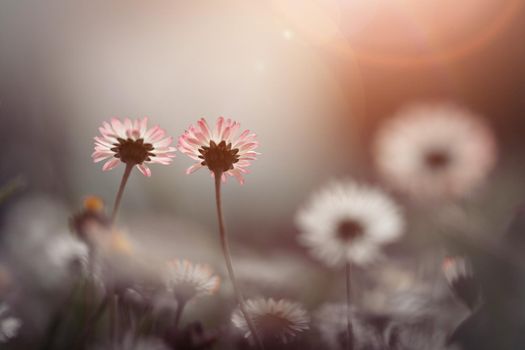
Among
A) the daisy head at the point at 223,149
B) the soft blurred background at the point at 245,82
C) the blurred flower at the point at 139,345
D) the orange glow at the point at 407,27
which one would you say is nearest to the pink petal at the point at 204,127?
the daisy head at the point at 223,149

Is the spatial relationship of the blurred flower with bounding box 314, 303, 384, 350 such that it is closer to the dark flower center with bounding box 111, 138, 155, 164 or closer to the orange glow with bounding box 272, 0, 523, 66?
the dark flower center with bounding box 111, 138, 155, 164

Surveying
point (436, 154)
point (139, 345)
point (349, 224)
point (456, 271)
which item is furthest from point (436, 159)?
point (139, 345)

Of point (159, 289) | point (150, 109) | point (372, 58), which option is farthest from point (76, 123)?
point (159, 289)

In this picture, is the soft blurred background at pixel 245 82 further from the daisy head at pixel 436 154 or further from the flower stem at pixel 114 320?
the flower stem at pixel 114 320

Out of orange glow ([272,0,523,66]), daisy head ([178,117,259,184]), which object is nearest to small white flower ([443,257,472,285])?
daisy head ([178,117,259,184])

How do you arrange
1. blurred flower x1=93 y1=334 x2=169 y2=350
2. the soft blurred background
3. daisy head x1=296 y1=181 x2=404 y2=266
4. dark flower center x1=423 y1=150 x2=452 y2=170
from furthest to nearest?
1. the soft blurred background
2. dark flower center x1=423 y1=150 x2=452 y2=170
3. daisy head x1=296 y1=181 x2=404 y2=266
4. blurred flower x1=93 y1=334 x2=169 y2=350

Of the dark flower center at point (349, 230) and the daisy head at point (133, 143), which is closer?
the daisy head at point (133, 143)
